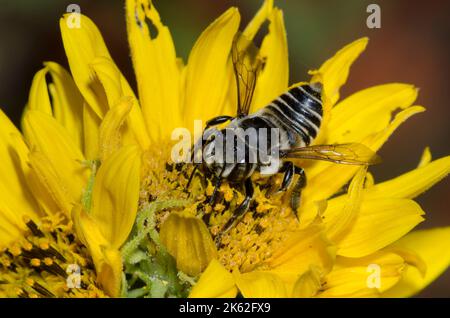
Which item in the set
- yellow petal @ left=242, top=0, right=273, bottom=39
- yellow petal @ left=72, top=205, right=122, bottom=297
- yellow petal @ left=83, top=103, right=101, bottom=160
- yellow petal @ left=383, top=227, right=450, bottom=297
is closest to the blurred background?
yellow petal @ left=242, top=0, right=273, bottom=39

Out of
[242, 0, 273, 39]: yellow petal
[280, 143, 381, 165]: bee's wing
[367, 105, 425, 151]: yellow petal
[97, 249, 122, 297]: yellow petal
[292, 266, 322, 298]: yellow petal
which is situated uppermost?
[242, 0, 273, 39]: yellow petal

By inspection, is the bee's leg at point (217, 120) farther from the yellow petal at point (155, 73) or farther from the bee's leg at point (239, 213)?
the bee's leg at point (239, 213)

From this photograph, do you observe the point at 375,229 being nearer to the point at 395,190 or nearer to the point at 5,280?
the point at 395,190

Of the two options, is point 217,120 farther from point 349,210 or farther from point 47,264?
point 47,264

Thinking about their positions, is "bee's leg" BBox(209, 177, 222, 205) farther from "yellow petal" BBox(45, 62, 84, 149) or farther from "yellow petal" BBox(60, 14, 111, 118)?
"yellow petal" BBox(45, 62, 84, 149)

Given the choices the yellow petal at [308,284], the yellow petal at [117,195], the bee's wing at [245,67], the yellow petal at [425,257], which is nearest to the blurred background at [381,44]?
the bee's wing at [245,67]

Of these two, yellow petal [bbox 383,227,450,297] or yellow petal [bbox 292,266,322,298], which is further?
yellow petal [bbox 383,227,450,297]
